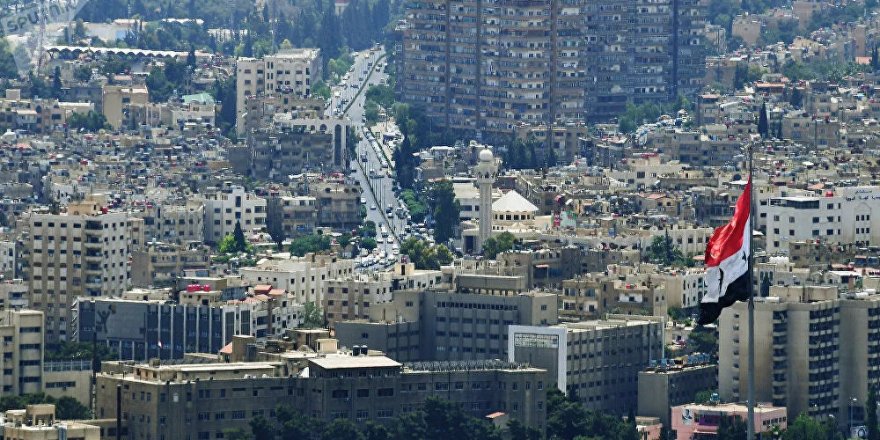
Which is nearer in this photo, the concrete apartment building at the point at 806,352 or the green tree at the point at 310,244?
the concrete apartment building at the point at 806,352

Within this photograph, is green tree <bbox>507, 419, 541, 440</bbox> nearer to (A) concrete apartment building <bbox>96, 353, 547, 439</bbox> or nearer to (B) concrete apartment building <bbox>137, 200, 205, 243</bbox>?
(A) concrete apartment building <bbox>96, 353, 547, 439</bbox>

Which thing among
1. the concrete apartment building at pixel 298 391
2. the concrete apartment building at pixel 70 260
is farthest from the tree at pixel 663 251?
the concrete apartment building at pixel 298 391

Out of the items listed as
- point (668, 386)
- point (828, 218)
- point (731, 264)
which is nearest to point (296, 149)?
point (828, 218)

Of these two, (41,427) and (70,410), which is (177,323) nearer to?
(70,410)

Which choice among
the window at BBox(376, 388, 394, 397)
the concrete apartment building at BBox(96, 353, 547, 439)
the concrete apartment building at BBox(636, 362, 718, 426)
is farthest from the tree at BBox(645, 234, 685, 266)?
the window at BBox(376, 388, 394, 397)

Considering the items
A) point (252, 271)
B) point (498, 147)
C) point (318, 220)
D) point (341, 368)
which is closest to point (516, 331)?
point (341, 368)

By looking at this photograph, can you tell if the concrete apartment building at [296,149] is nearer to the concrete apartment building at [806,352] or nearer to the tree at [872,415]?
the concrete apartment building at [806,352]
